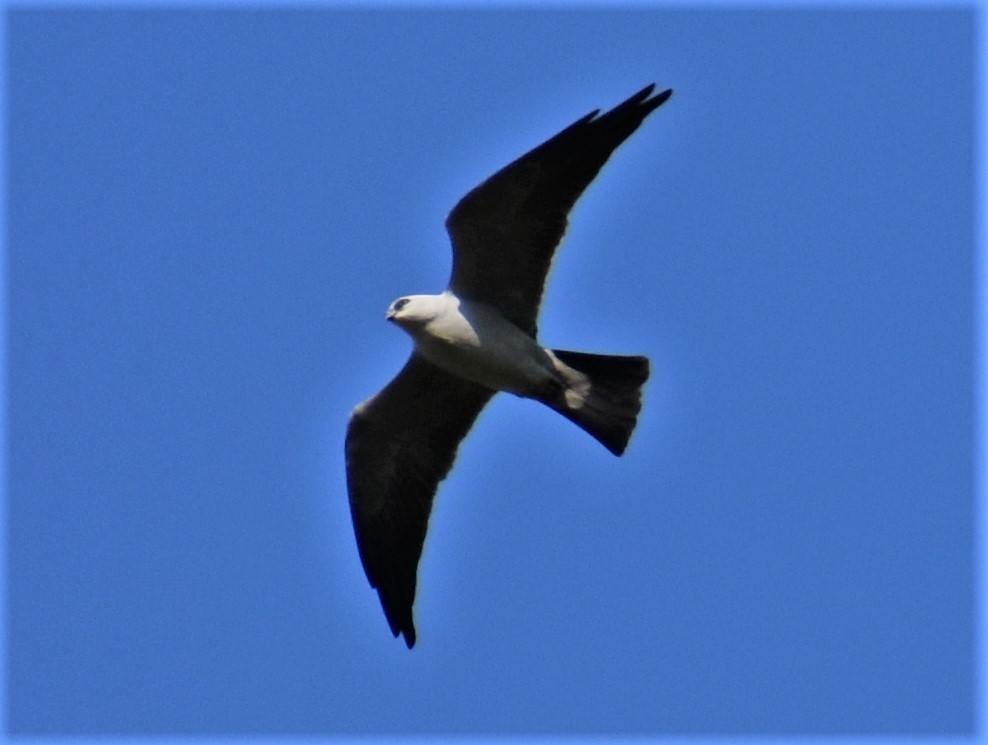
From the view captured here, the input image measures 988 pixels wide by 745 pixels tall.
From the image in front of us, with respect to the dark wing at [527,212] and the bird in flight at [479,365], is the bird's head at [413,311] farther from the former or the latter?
the dark wing at [527,212]

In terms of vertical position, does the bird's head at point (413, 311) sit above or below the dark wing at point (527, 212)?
below

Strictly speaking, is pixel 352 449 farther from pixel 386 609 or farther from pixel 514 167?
pixel 514 167

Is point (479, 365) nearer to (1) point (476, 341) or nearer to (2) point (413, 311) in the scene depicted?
(1) point (476, 341)

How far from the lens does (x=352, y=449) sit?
43.4 feet

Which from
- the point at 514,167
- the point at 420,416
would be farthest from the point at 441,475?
the point at 514,167

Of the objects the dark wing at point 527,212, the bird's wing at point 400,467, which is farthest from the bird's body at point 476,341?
the bird's wing at point 400,467

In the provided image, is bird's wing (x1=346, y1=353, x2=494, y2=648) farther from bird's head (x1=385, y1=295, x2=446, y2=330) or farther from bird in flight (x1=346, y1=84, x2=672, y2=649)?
bird's head (x1=385, y1=295, x2=446, y2=330)

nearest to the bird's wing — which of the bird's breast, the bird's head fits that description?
the bird's breast

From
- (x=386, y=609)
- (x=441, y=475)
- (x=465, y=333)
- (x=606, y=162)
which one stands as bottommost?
(x=386, y=609)

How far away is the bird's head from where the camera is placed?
12.4 meters

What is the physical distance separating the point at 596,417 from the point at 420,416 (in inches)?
50.1

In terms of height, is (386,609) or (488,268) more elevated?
(488,268)

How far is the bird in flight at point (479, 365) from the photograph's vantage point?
12.1 metres

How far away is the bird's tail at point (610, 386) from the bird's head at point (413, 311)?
81 cm
